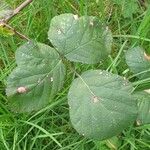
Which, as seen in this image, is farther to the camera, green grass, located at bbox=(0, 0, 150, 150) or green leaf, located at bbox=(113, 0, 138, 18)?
green leaf, located at bbox=(113, 0, 138, 18)

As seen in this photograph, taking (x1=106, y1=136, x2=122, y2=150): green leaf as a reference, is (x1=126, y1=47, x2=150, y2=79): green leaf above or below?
above

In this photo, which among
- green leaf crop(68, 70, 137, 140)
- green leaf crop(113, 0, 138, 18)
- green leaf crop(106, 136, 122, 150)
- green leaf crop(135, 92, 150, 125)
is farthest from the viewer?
green leaf crop(113, 0, 138, 18)

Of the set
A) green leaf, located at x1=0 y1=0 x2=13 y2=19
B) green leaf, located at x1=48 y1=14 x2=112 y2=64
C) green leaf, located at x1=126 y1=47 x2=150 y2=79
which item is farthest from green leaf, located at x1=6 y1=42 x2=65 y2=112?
green leaf, located at x1=126 y1=47 x2=150 y2=79

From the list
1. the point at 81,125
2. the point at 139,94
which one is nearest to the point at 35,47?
the point at 81,125

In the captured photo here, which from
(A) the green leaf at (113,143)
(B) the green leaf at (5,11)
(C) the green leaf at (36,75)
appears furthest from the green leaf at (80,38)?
(A) the green leaf at (113,143)

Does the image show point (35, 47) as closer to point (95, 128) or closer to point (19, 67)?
point (19, 67)

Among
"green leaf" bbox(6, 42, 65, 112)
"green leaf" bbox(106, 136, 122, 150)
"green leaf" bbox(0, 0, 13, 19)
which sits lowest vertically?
"green leaf" bbox(106, 136, 122, 150)

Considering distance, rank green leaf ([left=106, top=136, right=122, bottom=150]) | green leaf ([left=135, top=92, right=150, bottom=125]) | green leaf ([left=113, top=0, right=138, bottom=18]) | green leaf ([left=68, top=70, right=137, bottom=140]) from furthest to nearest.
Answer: green leaf ([left=113, top=0, right=138, bottom=18]), green leaf ([left=106, top=136, right=122, bottom=150]), green leaf ([left=135, top=92, right=150, bottom=125]), green leaf ([left=68, top=70, right=137, bottom=140])

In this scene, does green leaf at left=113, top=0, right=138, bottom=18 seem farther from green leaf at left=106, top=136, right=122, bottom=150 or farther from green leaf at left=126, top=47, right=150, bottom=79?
green leaf at left=106, top=136, right=122, bottom=150

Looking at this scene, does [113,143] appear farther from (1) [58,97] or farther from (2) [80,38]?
(2) [80,38]
